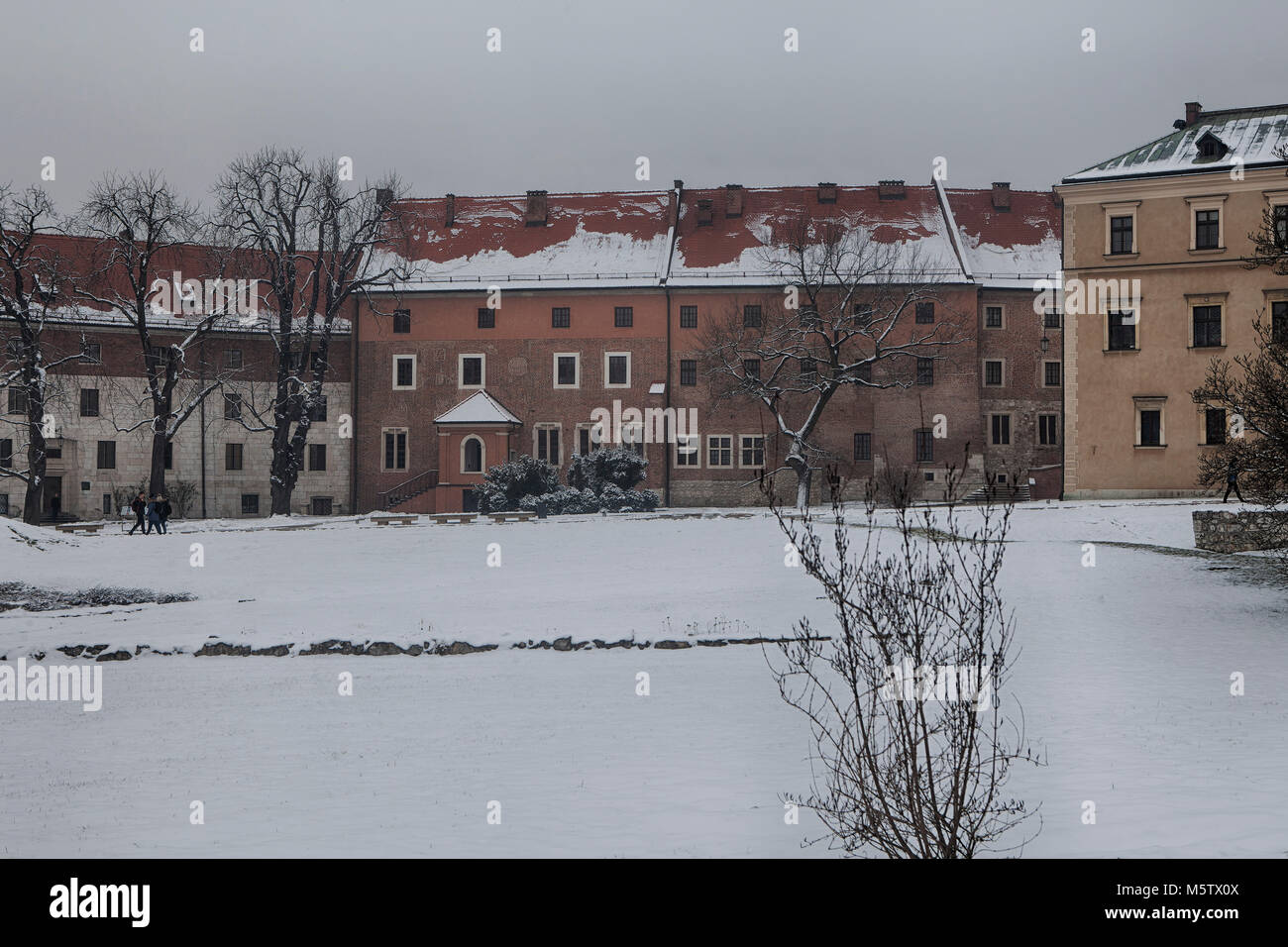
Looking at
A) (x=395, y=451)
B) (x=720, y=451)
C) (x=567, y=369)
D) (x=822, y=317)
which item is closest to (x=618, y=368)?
(x=567, y=369)

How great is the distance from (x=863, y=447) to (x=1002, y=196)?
13636mm

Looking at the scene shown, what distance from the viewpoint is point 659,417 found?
172ft

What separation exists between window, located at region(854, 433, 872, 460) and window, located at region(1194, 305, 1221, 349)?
15.7 m

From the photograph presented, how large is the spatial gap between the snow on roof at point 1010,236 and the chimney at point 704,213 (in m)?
10.5

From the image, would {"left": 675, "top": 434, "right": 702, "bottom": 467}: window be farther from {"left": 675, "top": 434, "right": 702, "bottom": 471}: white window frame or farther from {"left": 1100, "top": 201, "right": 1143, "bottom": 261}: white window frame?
{"left": 1100, "top": 201, "right": 1143, "bottom": 261}: white window frame

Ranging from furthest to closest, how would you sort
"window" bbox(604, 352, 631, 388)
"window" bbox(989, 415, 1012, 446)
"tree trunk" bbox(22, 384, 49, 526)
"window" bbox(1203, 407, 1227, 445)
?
1. "window" bbox(604, 352, 631, 388)
2. "window" bbox(989, 415, 1012, 446)
3. "tree trunk" bbox(22, 384, 49, 526)
4. "window" bbox(1203, 407, 1227, 445)

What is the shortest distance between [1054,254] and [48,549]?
4074 cm

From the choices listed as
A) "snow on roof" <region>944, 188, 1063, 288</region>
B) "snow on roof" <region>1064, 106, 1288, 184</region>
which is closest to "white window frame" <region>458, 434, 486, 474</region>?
"snow on roof" <region>944, 188, 1063, 288</region>

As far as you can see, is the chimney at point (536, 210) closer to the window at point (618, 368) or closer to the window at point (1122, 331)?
the window at point (618, 368)

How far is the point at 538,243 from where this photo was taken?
182 feet

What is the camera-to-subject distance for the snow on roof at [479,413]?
51.5 metres

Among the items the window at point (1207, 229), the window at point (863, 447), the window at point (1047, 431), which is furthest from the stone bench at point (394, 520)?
the window at point (1047, 431)

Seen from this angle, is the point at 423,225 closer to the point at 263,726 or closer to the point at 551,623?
the point at 551,623

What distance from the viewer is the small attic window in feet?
125
